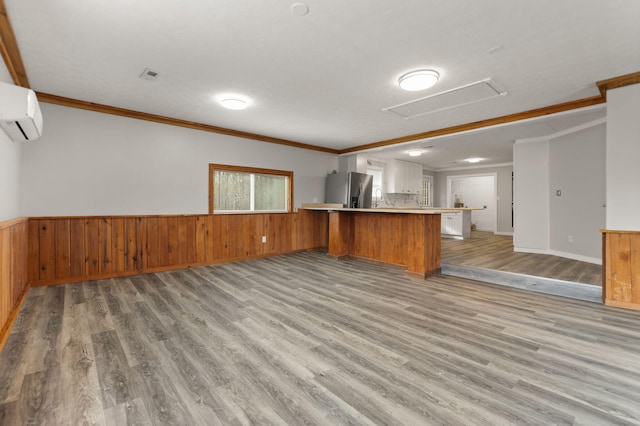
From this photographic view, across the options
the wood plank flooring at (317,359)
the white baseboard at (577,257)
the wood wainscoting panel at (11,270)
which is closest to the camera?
the wood plank flooring at (317,359)

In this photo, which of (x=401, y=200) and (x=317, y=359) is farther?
(x=401, y=200)

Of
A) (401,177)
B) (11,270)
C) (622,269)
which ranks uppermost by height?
(401,177)

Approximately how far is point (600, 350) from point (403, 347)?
1.51 metres

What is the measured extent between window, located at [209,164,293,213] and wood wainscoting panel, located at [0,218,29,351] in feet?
8.23

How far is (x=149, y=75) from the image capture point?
3.18 meters

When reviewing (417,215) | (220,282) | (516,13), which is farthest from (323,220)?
(516,13)

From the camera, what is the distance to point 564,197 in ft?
17.9

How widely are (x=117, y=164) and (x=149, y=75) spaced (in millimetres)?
1846

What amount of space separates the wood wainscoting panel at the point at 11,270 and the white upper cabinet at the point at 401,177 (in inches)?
296

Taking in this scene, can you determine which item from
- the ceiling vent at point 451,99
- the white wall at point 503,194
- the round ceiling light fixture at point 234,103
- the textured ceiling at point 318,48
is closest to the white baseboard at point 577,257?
the textured ceiling at point 318,48

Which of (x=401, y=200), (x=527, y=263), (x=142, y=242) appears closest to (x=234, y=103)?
(x=142, y=242)

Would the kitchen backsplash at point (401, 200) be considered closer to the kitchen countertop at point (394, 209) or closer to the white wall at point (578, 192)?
the kitchen countertop at point (394, 209)

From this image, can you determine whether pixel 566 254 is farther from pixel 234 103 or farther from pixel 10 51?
pixel 10 51

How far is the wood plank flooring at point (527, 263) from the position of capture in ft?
12.9
